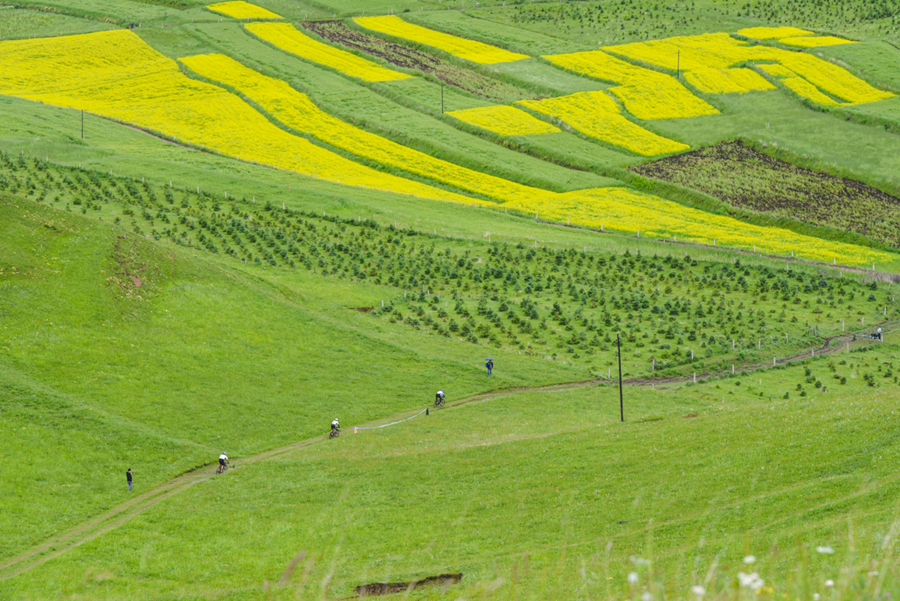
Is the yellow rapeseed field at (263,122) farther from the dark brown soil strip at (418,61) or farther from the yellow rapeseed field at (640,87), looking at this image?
the dark brown soil strip at (418,61)

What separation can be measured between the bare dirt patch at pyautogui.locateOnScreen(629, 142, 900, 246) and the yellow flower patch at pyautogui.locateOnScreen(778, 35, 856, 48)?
170 feet

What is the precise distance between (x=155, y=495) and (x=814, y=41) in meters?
166

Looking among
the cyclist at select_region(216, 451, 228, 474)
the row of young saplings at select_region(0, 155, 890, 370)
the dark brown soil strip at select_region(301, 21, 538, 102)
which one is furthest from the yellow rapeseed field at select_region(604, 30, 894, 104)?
the cyclist at select_region(216, 451, 228, 474)

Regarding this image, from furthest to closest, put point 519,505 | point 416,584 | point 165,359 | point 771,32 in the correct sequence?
point 771,32 < point 165,359 < point 519,505 < point 416,584

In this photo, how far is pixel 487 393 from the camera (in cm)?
6216

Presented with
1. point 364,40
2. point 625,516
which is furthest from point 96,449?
point 364,40

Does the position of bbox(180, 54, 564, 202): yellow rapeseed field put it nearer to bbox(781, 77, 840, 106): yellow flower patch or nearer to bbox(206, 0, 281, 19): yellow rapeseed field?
bbox(206, 0, 281, 19): yellow rapeseed field

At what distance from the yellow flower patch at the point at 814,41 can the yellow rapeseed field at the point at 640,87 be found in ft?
109


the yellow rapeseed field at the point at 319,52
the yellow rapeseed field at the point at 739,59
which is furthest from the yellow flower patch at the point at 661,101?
the yellow rapeseed field at the point at 319,52

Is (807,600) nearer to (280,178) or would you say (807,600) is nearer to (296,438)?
(296,438)

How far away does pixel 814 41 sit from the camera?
571 feet

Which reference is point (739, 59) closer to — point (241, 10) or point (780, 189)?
point (780, 189)

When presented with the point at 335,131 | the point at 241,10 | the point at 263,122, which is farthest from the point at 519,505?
the point at 241,10

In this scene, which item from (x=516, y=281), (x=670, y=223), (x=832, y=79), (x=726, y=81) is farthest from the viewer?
(x=726, y=81)
